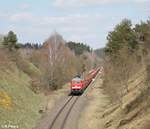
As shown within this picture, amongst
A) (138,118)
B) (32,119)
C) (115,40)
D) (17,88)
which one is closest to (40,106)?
(17,88)

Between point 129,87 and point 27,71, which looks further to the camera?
point 27,71

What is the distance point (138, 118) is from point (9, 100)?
1802 centimetres

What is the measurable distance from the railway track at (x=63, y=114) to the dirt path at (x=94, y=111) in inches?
69.9

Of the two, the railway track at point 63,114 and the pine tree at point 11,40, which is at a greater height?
the pine tree at point 11,40

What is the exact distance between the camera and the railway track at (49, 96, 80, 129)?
42.9 meters

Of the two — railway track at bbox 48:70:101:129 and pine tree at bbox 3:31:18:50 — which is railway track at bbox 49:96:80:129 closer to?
railway track at bbox 48:70:101:129

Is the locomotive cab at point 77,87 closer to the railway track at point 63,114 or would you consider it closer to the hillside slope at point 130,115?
the railway track at point 63,114

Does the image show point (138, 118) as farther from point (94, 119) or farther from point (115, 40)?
point (115, 40)

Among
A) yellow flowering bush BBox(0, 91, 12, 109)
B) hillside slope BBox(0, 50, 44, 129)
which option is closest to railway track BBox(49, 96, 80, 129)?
hillside slope BBox(0, 50, 44, 129)

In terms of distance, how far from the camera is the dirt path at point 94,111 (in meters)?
43.5

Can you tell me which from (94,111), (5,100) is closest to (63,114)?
(94,111)

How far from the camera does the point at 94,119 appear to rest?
1839 inches

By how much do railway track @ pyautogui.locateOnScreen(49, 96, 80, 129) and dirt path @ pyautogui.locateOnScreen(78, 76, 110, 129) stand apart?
A: 1.78 m

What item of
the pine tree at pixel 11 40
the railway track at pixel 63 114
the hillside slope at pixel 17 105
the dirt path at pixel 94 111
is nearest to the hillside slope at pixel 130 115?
the dirt path at pixel 94 111
